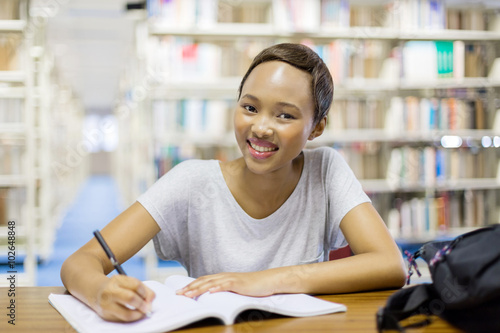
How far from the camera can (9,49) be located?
137 inches

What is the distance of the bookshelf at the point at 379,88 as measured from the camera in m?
3.59

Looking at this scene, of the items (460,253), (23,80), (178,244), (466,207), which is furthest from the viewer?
(466,207)

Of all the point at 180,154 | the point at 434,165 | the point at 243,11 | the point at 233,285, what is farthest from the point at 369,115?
the point at 233,285

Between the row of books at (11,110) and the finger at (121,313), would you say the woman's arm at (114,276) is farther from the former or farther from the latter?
the row of books at (11,110)

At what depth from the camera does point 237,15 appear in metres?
3.72

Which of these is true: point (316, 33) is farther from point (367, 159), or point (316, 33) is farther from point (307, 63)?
point (307, 63)

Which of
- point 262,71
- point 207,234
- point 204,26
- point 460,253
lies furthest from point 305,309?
point 204,26

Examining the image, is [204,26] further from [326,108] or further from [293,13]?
[326,108]

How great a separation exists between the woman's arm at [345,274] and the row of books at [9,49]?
127 inches

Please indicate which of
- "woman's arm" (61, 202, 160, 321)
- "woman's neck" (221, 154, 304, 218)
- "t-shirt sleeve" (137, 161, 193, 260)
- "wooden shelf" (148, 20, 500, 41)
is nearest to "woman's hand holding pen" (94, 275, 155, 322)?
"woman's arm" (61, 202, 160, 321)

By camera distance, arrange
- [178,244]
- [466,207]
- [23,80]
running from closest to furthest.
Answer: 1. [178,244]
2. [23,80]
3. [466,207]

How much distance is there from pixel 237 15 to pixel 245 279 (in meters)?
3.18

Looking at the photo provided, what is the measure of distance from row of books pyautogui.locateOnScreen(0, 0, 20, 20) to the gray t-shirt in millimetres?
2986

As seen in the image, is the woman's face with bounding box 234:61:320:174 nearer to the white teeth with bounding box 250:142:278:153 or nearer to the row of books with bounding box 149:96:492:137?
the white teeth with bounding box 250:142:278:153
